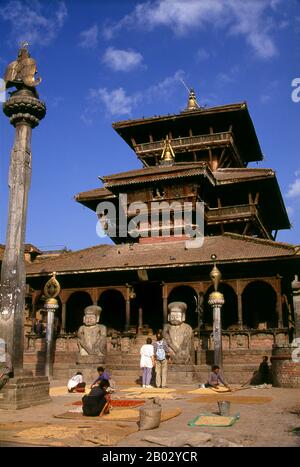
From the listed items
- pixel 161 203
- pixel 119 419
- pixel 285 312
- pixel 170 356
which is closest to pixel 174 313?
pixel 170 356

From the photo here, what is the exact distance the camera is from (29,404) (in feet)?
33.7

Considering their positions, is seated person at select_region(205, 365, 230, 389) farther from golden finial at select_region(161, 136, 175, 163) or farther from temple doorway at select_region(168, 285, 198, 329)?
golden finial at select_region(161, 136, 175, 163)

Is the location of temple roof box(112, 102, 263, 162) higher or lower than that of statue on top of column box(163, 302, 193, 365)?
higher

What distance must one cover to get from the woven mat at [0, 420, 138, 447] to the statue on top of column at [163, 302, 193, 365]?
9.59m

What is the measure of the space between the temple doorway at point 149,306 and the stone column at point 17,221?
15789mm

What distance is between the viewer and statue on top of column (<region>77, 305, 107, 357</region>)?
60.9 feet

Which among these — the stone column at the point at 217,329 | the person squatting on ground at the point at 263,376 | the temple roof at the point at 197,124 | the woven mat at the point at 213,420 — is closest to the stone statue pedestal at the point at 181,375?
the stone column at the point at 217,329

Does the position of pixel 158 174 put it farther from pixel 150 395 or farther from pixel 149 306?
pixel 150 395

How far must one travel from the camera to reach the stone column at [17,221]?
10.6m

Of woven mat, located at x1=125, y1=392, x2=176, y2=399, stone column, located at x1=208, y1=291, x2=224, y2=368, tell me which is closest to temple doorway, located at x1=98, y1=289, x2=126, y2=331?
stone column, located at x1=208, y1=291, x2=224, y2=368

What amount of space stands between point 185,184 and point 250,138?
36.6 feet

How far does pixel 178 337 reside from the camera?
17594mm
